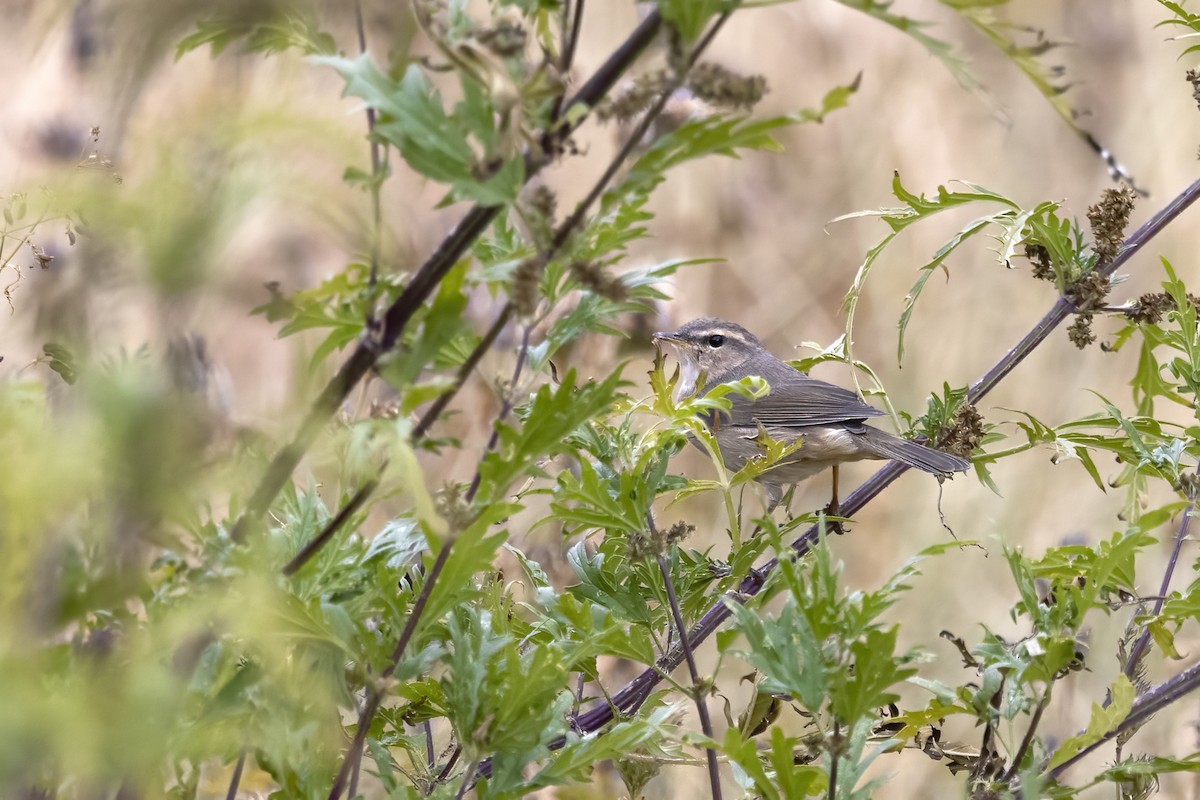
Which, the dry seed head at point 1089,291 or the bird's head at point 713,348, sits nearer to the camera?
the dry seed head at point 1089,291

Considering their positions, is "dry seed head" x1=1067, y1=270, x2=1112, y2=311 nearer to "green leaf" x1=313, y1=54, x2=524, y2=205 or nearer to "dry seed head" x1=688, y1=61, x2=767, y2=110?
"dry seed head" x1=688, y1=61, x2=767, y2=110

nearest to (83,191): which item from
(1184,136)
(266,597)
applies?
(266,597)

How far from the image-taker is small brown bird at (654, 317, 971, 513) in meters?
4.23

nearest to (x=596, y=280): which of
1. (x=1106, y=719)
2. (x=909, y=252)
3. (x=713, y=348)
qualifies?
(x=1106, y=719)

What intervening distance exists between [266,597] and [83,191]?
0.37 meters

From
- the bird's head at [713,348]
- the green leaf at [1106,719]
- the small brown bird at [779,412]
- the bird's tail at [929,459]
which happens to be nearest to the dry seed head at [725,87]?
the green leaf at [1106,719]

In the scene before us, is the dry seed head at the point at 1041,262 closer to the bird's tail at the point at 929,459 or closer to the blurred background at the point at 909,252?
the bird's tail at the point at 929,459

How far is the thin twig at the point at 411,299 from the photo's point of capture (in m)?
1.09

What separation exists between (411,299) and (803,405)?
143 inches

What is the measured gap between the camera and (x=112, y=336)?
945mm

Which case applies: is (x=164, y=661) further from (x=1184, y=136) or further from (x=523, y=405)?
(x=1184, y=136)

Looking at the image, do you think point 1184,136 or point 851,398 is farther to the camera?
point 1184,136

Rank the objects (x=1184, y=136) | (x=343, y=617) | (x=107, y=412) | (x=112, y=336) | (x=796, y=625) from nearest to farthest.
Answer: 1. (x=107, y=412)
2. (x=112, y=336)
3. (x=343, y=617)
4. (x=796, y=625)
5. (x=1184, y=136)

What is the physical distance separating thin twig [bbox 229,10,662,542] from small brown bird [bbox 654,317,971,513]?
2329 mm
